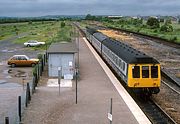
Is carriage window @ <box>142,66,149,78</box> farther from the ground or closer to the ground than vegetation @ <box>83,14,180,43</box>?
closer to the ground

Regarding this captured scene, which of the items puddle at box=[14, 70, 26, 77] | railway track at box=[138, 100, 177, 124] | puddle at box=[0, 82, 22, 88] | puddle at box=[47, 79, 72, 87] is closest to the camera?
railway track at box=[138, 100, 177, 124]

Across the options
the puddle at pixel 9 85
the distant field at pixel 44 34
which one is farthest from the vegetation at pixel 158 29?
the puddle at pixel 9 85

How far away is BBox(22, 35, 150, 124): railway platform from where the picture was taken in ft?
51.2

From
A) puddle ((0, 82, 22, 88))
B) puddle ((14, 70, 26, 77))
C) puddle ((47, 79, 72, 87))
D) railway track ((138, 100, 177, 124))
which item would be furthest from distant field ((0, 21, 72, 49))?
railway track ((138, 100, 177, 124))

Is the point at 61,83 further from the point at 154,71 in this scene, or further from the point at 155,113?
the point at 155,113

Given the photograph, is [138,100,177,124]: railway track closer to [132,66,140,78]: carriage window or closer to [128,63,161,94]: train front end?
[128,63,161,94]: train front end

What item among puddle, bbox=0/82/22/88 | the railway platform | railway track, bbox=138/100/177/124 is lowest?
railway track, bbox=138/100/177/124

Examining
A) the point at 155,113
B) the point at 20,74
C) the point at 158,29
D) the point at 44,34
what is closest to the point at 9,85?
the point at 20,74

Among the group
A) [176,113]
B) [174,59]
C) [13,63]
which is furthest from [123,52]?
[174,59]

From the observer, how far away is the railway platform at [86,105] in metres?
15.6

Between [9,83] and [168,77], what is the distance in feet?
36.7

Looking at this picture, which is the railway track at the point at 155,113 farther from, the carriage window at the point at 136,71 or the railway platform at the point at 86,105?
the carriage window at the point at 136,71

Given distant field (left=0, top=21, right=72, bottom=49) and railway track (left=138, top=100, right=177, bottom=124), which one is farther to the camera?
distant field (left=0, top=21, right=72, bottom=49)

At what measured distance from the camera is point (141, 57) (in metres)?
20.1
